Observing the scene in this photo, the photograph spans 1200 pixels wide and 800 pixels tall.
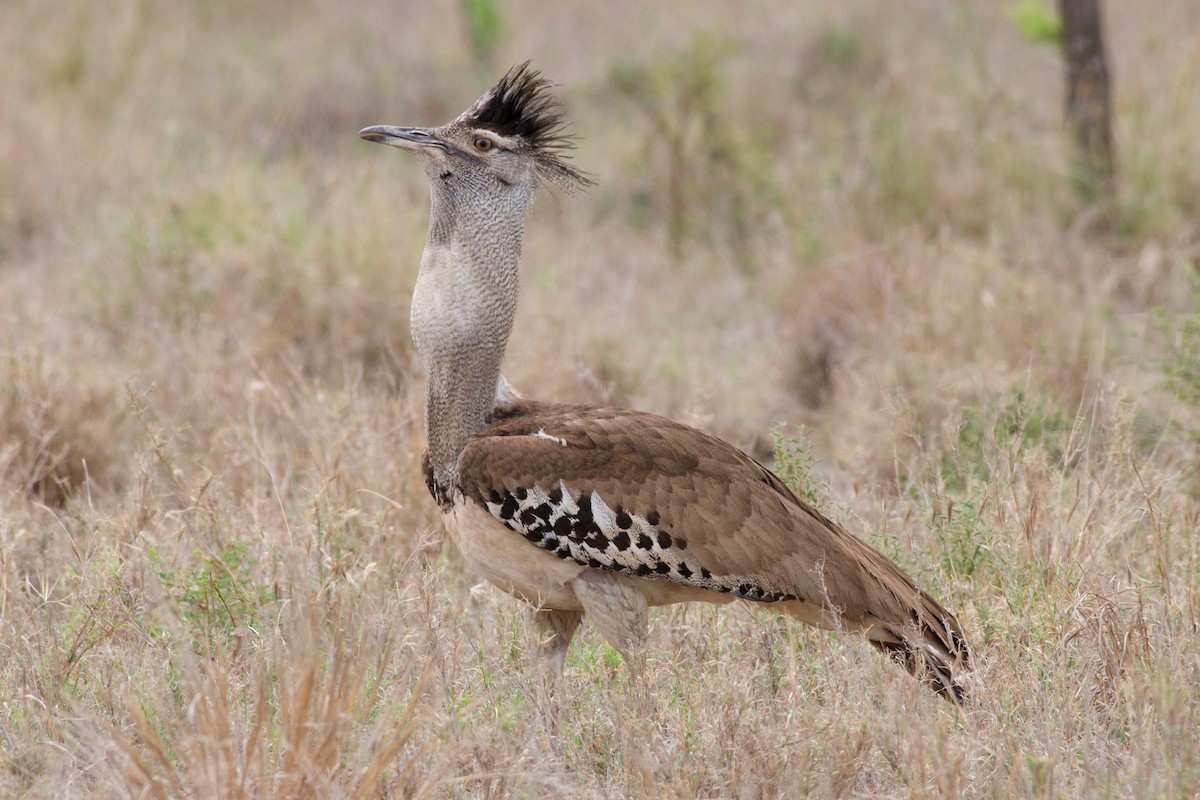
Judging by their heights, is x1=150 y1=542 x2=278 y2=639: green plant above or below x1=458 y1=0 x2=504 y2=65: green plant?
below

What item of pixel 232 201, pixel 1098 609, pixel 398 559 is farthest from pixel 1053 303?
pixel 232 201

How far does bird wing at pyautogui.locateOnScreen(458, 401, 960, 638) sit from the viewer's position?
11.5 feet

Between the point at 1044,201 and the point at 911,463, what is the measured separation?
362cm

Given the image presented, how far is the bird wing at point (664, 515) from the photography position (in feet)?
11.5

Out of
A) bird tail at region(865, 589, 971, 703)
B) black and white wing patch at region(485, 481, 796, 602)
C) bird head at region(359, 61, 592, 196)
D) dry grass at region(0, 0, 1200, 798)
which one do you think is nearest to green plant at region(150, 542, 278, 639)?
dry grass at region(0, 0, 1200, 798)

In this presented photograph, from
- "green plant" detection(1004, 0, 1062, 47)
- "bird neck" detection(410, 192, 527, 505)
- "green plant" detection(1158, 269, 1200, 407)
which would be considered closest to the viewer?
"bird neck" detection(410, 192, 527, 505)

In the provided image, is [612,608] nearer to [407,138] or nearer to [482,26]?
[407,138]

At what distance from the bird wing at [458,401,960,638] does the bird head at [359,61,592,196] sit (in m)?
0.68

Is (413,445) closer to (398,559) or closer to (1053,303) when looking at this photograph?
(398,559)

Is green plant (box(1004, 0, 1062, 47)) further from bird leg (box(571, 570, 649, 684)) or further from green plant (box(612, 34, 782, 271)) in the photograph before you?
bird leg (box(571, 570, 649, 684))

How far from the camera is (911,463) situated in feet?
15.4

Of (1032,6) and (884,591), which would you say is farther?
(1032,6)

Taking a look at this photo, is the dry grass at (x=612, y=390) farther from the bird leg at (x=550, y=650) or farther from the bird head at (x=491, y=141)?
the bird head at (x=491, y=141)

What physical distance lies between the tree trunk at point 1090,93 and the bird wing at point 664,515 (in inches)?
189
